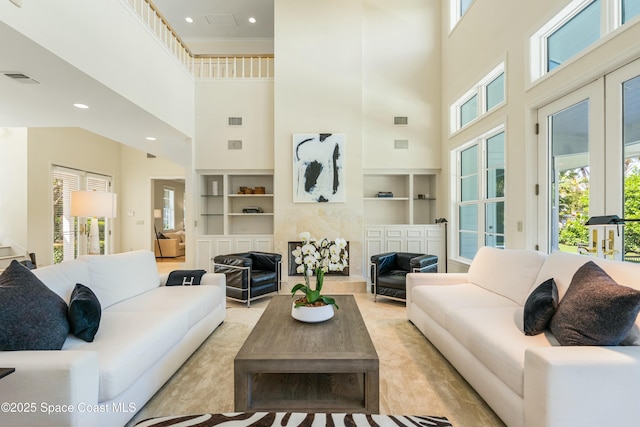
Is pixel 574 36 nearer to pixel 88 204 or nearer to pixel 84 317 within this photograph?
pixel 84 317

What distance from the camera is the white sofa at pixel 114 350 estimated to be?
4.56 feet

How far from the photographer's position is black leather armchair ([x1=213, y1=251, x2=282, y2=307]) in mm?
4246

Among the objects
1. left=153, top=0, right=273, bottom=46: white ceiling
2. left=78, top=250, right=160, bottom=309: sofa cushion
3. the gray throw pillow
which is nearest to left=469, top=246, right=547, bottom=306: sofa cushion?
the gray throw pillow

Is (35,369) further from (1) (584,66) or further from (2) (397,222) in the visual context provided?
(2) (397,222)

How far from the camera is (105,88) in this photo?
10.8 ft

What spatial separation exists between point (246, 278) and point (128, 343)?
2.40 m

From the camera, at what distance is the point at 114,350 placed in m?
1.76

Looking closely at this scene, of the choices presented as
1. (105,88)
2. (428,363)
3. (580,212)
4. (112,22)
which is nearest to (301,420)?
(428,363)

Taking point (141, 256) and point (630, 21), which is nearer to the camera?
point (630, 21)

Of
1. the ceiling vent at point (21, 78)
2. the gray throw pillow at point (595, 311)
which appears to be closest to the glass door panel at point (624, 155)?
the gray throw pillow at point (595, 311)

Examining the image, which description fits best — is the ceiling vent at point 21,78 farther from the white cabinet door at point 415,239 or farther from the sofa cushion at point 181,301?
the white cabinet door at point 415,239

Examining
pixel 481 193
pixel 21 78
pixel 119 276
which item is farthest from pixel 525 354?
pixel 21 78

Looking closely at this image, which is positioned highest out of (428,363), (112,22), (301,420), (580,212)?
(112,22)

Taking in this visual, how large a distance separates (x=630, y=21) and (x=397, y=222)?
4.37 m
